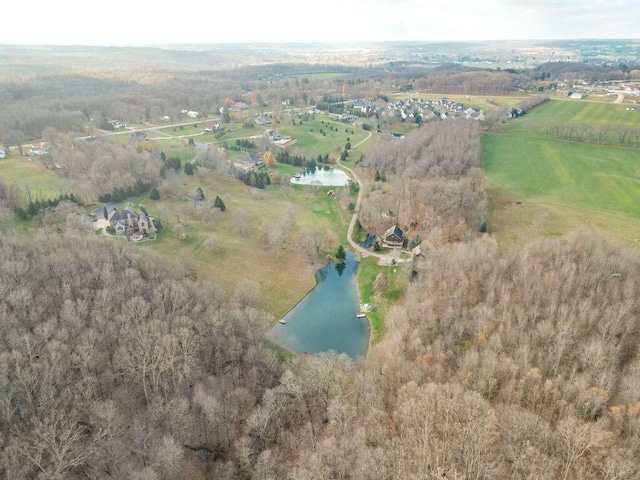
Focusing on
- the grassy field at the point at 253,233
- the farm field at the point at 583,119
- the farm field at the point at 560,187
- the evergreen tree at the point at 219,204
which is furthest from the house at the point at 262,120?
the farm field at the point at 583,119

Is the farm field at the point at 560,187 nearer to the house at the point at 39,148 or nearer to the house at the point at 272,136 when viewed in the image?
the house at the point at 272,136

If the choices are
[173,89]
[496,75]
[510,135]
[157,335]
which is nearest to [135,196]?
[157,335]

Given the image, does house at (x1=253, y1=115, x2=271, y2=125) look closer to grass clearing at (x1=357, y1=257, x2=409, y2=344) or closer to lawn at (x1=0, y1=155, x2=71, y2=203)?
lawn at (x1=0, y1=155, x2=71, y2=203)

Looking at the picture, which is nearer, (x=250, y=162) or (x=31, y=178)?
(x=31, y=178)

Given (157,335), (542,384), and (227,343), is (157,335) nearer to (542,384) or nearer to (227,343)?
(227,343)

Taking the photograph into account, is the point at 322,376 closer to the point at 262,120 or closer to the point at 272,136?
the point at 272,136

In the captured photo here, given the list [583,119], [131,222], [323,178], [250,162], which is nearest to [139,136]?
[250,162]
